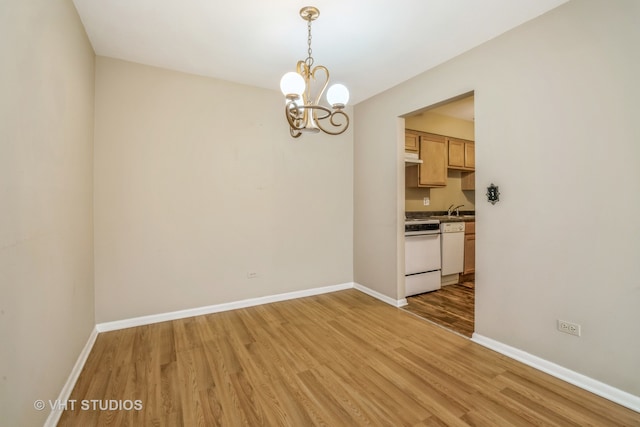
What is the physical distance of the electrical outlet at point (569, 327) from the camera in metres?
1.94

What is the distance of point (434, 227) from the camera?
12.8ft

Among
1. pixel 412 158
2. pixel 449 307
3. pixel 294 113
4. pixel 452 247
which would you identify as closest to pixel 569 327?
pixel 449 307

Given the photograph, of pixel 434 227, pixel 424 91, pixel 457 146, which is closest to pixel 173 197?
pixel 424 91

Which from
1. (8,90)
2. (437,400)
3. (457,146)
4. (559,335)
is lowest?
(437,400)

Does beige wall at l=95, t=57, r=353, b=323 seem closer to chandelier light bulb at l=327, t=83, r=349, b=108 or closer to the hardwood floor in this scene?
the hardwood floor

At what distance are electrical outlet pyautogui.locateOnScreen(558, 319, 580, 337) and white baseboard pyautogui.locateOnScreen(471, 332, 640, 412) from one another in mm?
270

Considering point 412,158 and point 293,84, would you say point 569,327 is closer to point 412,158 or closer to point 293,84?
point 293,84

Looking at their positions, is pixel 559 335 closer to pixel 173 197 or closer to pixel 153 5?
pixel 173 197

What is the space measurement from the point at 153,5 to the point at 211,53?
67cm

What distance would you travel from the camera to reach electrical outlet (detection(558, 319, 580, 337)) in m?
1.94

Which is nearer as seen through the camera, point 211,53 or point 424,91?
point 211,53

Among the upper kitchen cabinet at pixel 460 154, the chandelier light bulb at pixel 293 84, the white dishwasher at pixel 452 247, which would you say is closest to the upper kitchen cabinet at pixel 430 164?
the upper kitchen cabinet at pixel 460 154

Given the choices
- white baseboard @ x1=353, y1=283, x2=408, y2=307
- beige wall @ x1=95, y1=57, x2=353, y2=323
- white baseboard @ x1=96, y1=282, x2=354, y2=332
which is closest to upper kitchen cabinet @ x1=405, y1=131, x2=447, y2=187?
beige wall @ x1=95, y1=57, x2=353, y2=323

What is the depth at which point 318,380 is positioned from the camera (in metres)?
1.99
